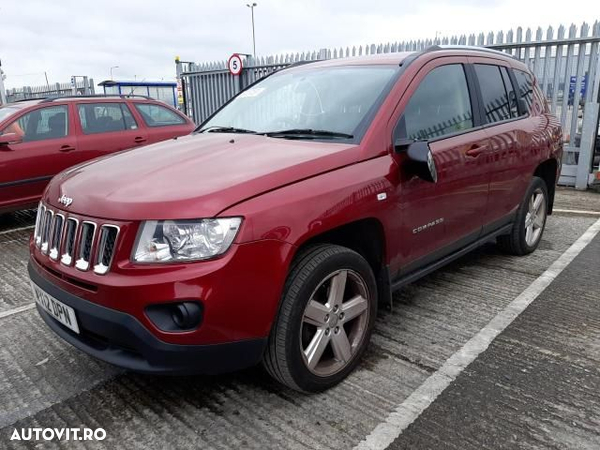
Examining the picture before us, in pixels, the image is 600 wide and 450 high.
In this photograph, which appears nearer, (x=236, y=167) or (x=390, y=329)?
(x=236, y=167)

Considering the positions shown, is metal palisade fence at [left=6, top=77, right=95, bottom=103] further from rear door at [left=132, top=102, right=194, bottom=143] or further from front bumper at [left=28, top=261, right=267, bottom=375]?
front bumper at [left=28, top=261, right=267, bottom=375]

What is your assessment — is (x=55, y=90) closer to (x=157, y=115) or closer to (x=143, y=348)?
(x=157, y=115)

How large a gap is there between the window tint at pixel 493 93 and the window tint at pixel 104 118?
16.6ft

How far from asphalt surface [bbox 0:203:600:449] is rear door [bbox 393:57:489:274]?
0.48 meters

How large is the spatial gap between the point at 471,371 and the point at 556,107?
22.2ft

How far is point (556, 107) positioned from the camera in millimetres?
7973

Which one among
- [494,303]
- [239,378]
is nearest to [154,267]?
[239,378]

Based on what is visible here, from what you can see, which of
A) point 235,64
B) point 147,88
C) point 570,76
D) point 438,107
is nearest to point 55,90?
point 147,88

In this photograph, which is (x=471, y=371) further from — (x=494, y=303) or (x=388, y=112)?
(x=388, y=112)

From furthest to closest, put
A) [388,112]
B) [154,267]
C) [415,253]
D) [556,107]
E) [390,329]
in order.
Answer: [556,107]
[390,329]
[415,253]
[388,112]
[154,267]

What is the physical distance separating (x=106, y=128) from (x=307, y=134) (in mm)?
4865

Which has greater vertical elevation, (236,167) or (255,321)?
(236,167)

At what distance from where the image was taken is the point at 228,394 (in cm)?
254

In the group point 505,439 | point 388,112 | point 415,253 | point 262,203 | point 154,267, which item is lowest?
point 505,439
